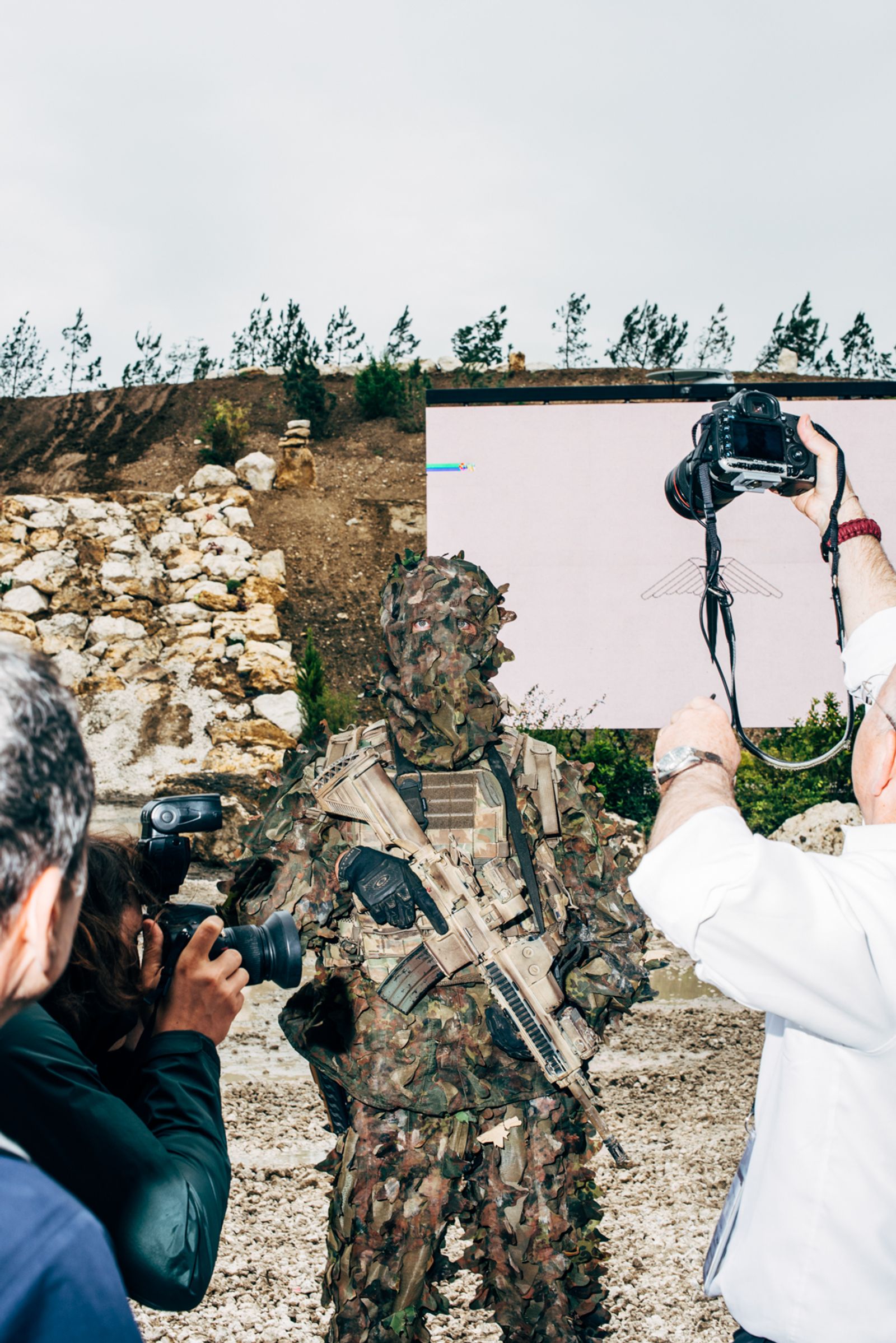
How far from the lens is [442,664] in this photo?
290 cm

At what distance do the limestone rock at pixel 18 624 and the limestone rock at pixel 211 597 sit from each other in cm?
229

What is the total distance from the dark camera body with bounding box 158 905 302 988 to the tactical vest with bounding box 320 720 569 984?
4.15ft

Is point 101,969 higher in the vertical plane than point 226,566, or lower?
lower

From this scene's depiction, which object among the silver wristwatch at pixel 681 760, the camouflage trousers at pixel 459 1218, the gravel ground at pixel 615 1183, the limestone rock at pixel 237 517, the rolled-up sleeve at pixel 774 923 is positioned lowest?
the gravel ground at pixel 615 1183

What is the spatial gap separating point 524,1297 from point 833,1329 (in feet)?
5.24

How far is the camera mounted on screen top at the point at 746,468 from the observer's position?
6.35 feet

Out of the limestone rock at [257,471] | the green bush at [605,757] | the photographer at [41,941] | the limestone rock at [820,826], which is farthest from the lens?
the limestone rock at [257,471]

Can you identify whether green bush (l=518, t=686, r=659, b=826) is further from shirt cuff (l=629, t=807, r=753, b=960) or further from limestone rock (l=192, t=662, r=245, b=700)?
shirt cuff (l=629, t=807, r=753, b=960)

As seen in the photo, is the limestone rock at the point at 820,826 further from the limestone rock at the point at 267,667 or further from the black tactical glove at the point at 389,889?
the limestone rock at the point at 267,667

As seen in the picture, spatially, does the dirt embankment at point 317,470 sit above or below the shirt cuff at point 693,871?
above

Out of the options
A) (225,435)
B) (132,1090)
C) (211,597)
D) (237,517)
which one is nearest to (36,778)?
(132,1090)

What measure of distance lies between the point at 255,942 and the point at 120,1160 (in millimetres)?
451

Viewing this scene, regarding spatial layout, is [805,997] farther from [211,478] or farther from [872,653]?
[211,478]

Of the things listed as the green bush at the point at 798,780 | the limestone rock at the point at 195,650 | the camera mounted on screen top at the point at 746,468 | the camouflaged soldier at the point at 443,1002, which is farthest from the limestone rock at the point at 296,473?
the camera mounted on screen top at the point at 746,468
